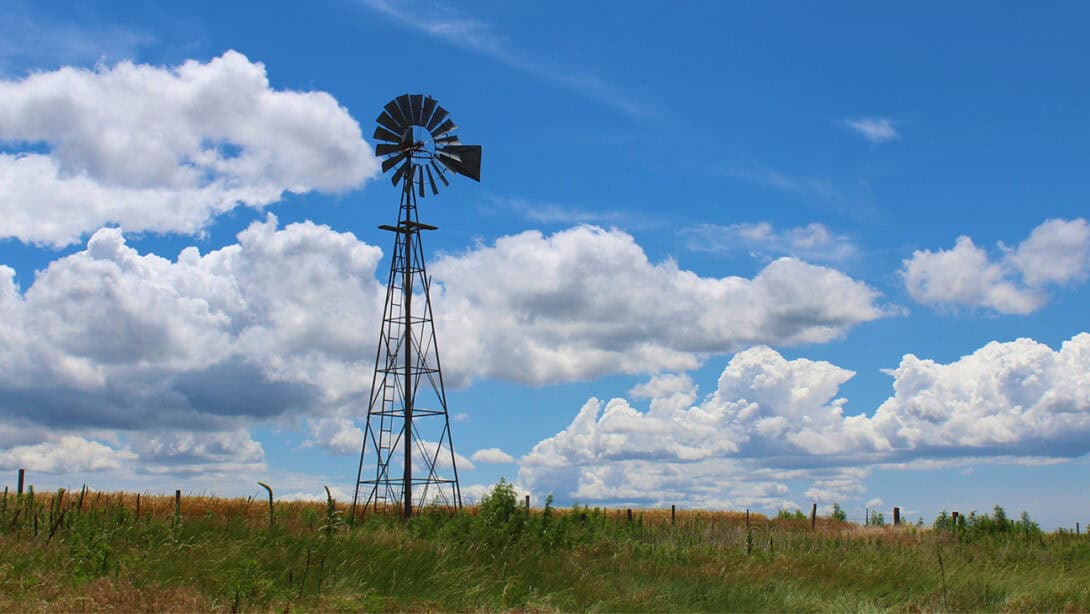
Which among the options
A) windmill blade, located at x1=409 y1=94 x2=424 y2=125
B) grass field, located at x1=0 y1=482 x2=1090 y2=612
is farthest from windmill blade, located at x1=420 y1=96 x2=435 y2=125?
grass field, located at x1=0 y1=482 x2=1090 y2=612

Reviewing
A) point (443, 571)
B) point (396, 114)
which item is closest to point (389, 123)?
point (396, 114)

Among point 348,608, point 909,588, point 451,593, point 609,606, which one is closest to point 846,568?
point 909,588

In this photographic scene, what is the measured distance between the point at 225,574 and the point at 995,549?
2671 cm

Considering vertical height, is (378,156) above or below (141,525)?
above

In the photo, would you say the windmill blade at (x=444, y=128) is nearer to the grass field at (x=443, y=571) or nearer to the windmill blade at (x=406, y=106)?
the windmill blade at (x=406, y=106)

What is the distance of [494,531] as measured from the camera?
2344cm

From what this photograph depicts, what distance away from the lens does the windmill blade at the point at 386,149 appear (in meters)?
39.1

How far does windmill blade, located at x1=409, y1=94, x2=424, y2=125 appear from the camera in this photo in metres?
38.8

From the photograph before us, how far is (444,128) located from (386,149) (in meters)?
2.61

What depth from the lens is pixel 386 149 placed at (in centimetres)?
3925

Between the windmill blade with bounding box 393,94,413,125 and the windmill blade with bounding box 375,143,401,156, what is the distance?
3.70 ft

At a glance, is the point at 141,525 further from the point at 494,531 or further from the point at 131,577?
the point at 494,531

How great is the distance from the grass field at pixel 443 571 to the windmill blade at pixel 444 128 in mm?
17818

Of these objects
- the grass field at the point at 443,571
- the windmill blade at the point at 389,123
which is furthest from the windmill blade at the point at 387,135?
the grass field at the point at 443,571
